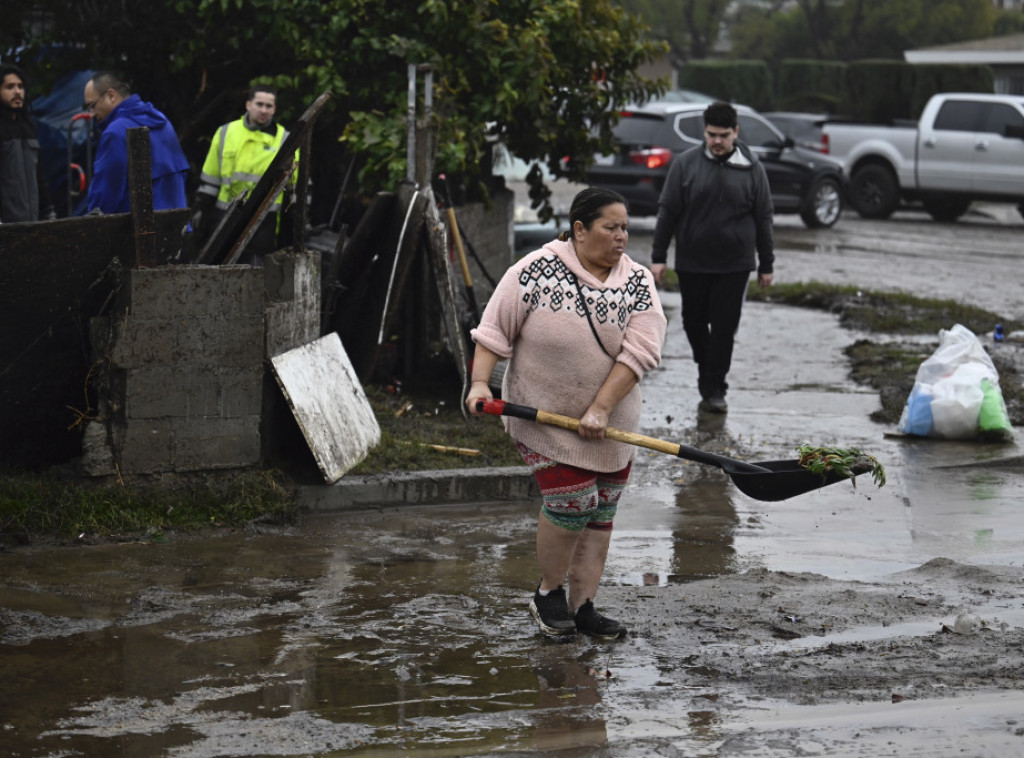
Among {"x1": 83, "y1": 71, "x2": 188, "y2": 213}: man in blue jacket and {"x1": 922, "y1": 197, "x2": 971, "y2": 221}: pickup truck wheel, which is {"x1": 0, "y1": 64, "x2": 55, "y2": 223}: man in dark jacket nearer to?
{"x1": 83, "y1": 71, "x2": 188, "y2": 213}: man in blue jacket

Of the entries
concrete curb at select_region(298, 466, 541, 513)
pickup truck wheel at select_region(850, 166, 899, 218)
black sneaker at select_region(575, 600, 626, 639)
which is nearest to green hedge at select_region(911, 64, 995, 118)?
pickup truck wheel at select_region(850, 166, 899, 218)

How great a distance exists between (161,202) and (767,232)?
3.69 metres

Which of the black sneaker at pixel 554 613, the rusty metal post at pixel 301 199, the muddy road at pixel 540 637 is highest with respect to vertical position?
the rusty metal post at pixel 301 199

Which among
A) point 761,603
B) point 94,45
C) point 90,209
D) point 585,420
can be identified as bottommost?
point 761,603

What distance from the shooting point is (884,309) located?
13.7 meters

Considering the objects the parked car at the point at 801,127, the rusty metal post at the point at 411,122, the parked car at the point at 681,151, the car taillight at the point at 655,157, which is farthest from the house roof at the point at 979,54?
the rusty metal post at the point at 411,122

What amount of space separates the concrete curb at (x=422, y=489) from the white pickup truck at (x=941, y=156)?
18.0 meters

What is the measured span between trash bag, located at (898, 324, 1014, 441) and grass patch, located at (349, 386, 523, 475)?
253cm

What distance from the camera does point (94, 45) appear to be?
11.4m

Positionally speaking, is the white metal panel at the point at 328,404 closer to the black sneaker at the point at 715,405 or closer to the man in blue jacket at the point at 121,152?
the man in blue jacket at the point at 121,152

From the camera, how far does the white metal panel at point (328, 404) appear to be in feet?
23.2

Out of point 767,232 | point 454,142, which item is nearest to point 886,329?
point 767,232

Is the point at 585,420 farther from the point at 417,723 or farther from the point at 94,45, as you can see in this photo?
the point at 94,45

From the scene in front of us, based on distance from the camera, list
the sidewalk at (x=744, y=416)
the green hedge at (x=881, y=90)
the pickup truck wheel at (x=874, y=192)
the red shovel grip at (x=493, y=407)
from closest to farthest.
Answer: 1. the red shovel grip at (x=493, y=407)
2. the sidewalk at (x=744, y=416)
3. the pickup truck wheel at (x=874, y=192)
4. the green hedge at (x=881, y=90)
